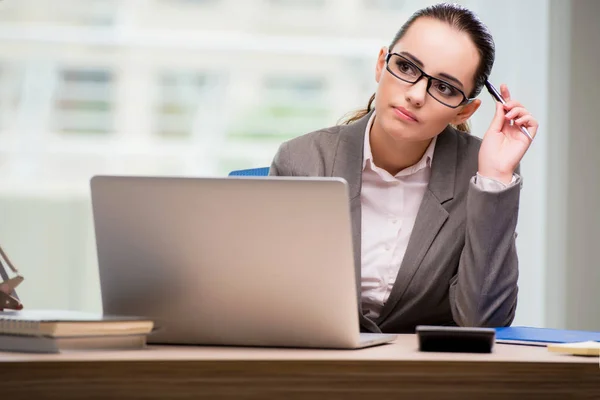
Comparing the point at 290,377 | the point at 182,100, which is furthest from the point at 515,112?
the point at 182,100

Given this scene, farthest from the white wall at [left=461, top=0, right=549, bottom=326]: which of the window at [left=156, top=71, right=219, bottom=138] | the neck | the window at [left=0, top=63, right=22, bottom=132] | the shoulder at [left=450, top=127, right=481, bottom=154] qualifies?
the window at [left=0, top=63, right=22, bottom=132]

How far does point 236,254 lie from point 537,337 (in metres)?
0.49

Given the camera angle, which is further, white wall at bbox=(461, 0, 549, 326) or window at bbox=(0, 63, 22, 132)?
window at bbox=(0, 63, 22, 132)

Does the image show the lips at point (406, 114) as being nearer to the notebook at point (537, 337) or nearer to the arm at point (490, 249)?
the arm at point (490, 249)

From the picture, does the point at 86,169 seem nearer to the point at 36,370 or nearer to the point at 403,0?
the point at 403,0

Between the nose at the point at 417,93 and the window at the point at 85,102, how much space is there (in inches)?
83.5

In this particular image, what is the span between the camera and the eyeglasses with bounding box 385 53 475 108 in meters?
1.61

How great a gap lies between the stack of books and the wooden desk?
0.03m

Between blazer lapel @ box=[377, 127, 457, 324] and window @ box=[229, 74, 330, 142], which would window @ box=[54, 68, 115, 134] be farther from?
blazer lapel @ box=[377, 127, 457, 324]

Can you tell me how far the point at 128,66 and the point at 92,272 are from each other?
2.92ft

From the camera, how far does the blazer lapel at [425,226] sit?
1.62m

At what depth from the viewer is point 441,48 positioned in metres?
1.61

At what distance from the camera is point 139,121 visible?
137 inches

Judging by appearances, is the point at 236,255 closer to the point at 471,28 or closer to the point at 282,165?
the point at 282,165
